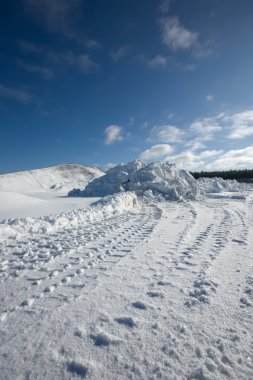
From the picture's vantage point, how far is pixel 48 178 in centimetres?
3030

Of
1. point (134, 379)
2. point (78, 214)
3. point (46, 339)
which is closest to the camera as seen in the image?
point (134, 379)

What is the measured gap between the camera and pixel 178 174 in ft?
49.6

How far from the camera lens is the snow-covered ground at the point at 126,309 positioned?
1.69 meters

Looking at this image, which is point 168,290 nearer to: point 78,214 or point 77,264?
point 77,264

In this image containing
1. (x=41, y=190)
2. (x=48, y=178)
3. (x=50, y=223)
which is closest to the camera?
(x=50, y=223)

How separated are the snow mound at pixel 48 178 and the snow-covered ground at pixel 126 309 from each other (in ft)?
59.3

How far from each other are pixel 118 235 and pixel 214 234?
2.11 meters

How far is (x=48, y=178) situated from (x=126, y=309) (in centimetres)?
2979

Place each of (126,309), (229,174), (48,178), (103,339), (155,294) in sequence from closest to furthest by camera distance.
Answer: (103,339), (126,309), (155,294), (48,178), (229,174)

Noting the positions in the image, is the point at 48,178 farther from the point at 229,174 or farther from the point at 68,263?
the point at 229,174

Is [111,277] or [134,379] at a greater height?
[111,277]

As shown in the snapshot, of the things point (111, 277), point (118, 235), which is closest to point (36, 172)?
point (118, 235)

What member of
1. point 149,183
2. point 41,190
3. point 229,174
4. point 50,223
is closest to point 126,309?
point 50,223

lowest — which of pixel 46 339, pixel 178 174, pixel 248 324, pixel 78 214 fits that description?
pixel 248 324
